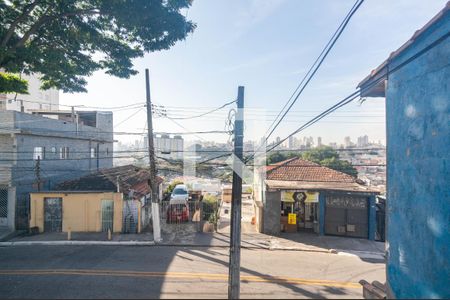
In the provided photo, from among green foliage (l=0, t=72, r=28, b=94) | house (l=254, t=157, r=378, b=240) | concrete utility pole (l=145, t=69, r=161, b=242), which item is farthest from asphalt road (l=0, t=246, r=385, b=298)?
green foliage (l=0, t=72, r=28, b=94)

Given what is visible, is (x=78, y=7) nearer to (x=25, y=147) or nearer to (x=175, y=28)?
(x=175, y=28)

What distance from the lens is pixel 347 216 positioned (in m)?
15.0

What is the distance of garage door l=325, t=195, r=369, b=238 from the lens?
14.8 meters

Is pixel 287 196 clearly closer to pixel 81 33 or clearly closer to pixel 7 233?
pixel 81 33

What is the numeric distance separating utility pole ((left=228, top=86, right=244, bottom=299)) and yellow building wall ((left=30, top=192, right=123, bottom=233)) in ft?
34.0

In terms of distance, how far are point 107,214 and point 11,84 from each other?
8.08 m

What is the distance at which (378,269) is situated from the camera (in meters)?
10.5

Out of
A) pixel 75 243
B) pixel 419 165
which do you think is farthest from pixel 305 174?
pixel 75 243

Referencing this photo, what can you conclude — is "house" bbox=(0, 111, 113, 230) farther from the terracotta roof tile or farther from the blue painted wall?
the blue painted wall

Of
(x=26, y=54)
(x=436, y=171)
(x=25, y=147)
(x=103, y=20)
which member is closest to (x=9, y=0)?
(x=26, y=54)

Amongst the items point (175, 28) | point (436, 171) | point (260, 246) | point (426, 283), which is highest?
point (175, 28)

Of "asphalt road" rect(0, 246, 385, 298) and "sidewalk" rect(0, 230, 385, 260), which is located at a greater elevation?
"asphalt road" rect(0, 246, 385, 298)

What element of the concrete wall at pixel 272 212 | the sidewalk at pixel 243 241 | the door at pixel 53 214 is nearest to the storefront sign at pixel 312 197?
the concrete wall at pixel 272 212

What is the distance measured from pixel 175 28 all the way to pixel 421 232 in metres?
9.55
